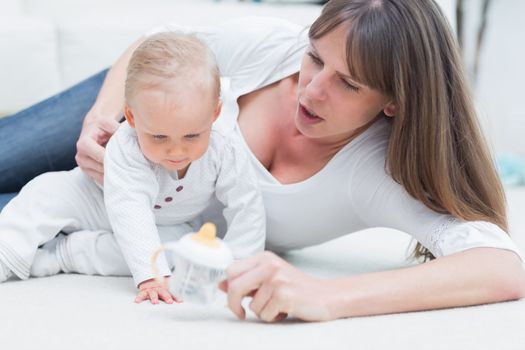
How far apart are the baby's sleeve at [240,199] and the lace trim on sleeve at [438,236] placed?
315 millimetres

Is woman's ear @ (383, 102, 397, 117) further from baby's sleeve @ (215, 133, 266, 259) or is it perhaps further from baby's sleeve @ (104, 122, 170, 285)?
baby's sleeve @ (104, 122, 170, 285)

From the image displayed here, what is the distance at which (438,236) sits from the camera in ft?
4.87

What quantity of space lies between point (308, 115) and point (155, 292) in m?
0.40

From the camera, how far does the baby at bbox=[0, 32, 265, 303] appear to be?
136cm

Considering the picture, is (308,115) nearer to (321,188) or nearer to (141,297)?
(321,188)

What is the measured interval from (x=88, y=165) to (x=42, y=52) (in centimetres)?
114

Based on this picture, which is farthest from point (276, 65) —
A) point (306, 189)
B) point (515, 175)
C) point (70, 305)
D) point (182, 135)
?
point (515, 175)

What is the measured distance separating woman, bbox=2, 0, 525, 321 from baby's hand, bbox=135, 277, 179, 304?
18 cm

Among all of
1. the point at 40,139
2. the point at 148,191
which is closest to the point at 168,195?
the point at 148,191

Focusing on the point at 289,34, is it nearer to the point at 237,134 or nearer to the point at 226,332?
the point at 237,134

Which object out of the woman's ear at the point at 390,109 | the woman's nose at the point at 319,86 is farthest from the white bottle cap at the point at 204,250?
the woman's ear at the point at 390,109

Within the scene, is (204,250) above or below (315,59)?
below

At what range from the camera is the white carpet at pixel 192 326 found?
1.18 meters

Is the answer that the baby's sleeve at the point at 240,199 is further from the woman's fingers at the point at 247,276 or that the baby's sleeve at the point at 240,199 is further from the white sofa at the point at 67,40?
the white sofa at the point at 67,40
